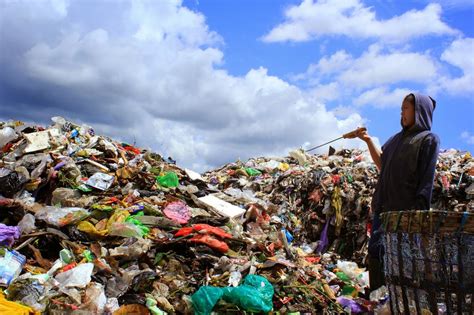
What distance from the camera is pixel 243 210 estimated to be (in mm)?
5805

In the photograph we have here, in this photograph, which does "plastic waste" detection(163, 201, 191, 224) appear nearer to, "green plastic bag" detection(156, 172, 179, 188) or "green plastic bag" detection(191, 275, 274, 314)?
"green plastic bag" detection(156, 172, 179, 188)

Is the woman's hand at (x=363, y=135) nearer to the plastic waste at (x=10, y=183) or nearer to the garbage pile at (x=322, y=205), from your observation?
the garbage pile at (x=322, y=205)

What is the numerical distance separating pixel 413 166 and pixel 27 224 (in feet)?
11.6

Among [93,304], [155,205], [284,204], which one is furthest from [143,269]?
[284,204]

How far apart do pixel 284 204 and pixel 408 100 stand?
190 inches

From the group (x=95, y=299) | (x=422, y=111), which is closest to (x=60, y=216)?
(x=95, y=299)

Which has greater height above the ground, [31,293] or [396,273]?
[396,273]

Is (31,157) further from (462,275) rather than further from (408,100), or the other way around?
(462,275)

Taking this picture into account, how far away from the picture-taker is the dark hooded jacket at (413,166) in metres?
3.49

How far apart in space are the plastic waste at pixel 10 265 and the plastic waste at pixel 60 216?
64 centimetres

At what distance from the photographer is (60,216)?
15.8 feet

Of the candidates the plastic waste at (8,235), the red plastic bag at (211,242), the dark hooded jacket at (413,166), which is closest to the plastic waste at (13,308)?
the plastic waste at (8,235)

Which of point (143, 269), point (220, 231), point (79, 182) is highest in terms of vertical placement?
point (79, 182)

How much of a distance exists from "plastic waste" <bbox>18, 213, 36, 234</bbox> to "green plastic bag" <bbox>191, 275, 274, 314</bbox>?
5.98ft
